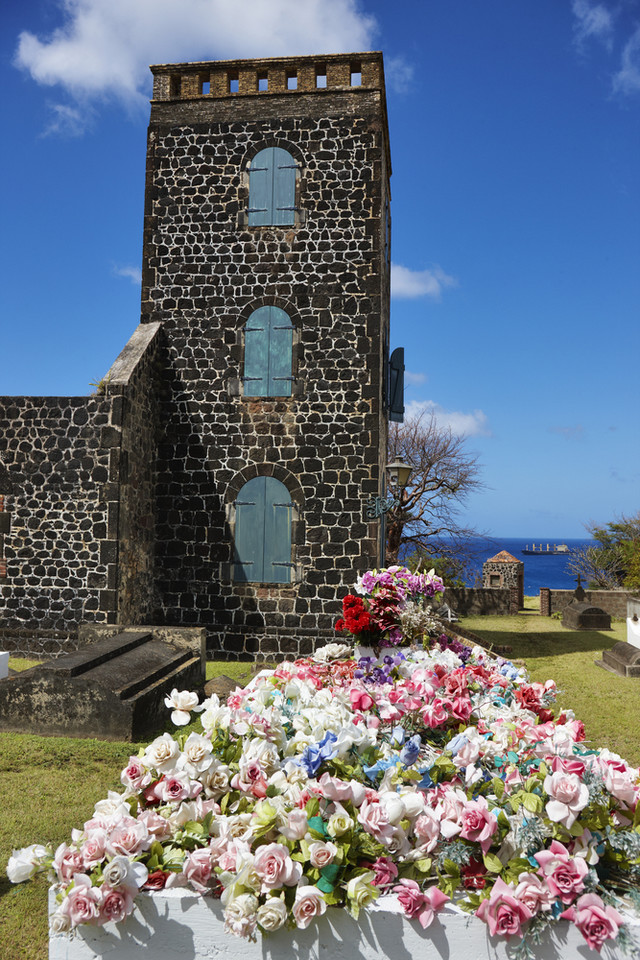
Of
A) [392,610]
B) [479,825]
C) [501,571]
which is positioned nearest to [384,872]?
[479,825]

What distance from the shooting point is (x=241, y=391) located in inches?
448

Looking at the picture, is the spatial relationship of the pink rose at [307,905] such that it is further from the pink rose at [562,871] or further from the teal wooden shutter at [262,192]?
the teal wooden shutter at [262,192]

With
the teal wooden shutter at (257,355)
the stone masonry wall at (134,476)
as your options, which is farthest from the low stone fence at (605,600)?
the stone masonry wall at (134,476)

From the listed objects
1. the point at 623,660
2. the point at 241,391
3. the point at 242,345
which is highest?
the point at 242,345

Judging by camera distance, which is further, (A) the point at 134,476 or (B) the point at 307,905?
(A) the point at 134,476

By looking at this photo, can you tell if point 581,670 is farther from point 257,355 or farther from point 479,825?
point 479,825

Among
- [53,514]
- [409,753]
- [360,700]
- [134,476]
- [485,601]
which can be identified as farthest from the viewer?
[485,601]

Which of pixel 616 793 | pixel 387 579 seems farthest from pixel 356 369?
pixel 616 793

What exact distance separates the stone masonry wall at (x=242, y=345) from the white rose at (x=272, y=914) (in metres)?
8.66

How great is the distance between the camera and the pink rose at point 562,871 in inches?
85.9

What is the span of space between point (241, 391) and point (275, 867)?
9.66 meters

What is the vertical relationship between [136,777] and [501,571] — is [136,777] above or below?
above

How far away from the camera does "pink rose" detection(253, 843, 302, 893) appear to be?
217 centimetres

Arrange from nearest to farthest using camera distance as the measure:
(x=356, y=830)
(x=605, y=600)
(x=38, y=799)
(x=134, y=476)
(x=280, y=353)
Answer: (x=356, y=830), (x=38, y=799), (x=134, y=476), (x=280, y=353), (x=605, y=600)
